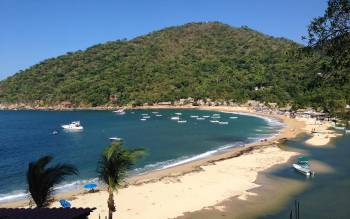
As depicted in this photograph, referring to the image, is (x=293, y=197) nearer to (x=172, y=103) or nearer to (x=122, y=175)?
(x=122, y=175)

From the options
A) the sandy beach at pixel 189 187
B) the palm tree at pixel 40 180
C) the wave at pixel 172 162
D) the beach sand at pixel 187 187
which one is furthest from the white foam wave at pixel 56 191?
the palm tree at pixel 40 180

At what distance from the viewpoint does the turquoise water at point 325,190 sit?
29547 mm

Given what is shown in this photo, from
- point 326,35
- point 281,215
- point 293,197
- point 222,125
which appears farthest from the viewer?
point 222,125

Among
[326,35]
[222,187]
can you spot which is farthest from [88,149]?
[326,35]

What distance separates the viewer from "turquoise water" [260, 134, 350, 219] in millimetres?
29547

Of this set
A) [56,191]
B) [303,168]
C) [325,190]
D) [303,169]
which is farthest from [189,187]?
[303,168]

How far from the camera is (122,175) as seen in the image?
2128 centimetres

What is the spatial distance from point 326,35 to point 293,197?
73.1ft

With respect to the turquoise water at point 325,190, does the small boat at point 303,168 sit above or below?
above

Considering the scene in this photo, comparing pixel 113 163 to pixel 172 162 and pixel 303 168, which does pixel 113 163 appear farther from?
pixel 172 162

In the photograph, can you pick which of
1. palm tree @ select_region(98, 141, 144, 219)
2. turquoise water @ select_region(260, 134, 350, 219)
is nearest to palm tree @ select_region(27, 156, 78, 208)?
palm tree @ select_region(98, 141, 144, 219)

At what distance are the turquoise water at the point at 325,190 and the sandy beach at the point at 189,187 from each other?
13.3ft

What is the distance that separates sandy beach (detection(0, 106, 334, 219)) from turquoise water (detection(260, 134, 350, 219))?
4.04 m

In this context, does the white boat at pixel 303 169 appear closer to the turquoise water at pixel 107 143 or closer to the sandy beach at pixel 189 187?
the sandy beach at pixel 189 187
